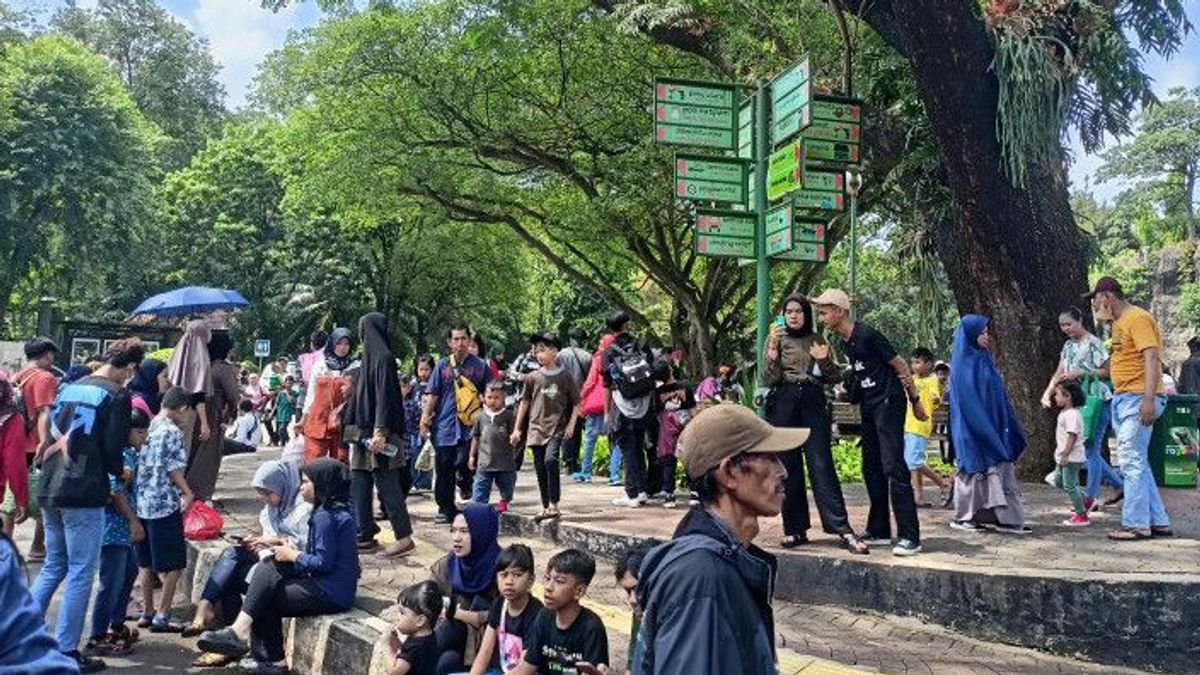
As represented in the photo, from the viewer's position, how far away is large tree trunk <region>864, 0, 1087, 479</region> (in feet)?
30.5

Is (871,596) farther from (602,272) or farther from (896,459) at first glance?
(602,272)

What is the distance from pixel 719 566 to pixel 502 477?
20.7ft

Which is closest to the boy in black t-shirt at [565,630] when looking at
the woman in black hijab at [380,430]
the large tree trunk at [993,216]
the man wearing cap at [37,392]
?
the woman in black hijab at [380,430]

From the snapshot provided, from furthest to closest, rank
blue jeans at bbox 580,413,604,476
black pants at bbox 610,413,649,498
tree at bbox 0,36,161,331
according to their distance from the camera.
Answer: tree at bbox 0,36,161,331, blue jeans at bbox 580,413,604,476, black pants at bbox 610,413,649,498

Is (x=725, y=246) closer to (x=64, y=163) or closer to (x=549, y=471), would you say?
(x=549, y=471)

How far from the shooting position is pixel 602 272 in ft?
70.6

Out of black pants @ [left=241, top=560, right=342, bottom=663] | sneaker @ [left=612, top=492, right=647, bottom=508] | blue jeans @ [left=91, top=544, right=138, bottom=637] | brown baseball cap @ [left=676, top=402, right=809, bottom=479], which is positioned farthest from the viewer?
sneaker @ [left=612, top=492, right=647, bottom=508]

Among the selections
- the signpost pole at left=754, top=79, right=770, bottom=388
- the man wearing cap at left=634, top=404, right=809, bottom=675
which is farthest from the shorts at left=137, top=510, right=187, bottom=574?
the man wearing cap at left=634, top=404, right=809, bottom=675

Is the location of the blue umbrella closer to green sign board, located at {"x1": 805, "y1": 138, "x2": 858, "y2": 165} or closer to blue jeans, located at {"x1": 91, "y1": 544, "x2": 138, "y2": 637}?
blue jeans, located at {"x1": 91, "y1": 544, "x2": 138, "y2": 637}

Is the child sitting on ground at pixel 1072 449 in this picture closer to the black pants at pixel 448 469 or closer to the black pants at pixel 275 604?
the black pants at pixel 448 469

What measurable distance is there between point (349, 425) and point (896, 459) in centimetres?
395

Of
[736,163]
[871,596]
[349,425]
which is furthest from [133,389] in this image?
[871,596]

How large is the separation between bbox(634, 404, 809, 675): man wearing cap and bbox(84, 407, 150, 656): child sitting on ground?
4.80 meters

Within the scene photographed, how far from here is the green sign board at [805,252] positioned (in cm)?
685
